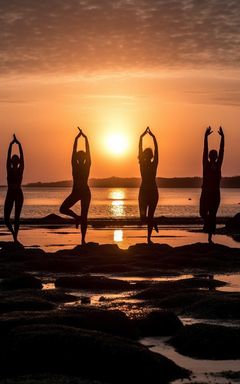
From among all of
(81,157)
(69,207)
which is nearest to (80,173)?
(81,157)

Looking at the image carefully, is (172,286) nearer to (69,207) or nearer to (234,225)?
(69,207)

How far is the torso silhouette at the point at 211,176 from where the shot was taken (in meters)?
23.2

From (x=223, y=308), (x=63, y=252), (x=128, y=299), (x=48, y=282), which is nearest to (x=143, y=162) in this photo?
(x=63, y=252)

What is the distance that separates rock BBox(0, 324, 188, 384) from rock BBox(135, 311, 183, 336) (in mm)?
1812

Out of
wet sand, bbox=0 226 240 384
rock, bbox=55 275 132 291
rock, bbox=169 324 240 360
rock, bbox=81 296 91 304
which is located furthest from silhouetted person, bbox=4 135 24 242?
rock, bbox=169 324 240 360

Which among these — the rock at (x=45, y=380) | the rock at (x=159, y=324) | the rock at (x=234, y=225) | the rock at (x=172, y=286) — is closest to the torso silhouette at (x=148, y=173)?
the rock at (x=172, y=286)

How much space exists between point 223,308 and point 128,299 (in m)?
2.22

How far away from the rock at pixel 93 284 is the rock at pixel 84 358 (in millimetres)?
6348

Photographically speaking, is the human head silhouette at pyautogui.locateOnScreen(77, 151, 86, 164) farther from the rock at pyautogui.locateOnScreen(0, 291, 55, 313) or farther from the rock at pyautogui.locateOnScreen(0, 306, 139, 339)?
the rock at pyautogui.locateOnScreen(0, 306, 139, 339)

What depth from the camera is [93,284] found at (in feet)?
50.6

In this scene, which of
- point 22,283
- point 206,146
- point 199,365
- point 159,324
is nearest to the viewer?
point 199,365

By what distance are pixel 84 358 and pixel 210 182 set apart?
15753 mm

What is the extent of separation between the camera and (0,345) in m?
8.84

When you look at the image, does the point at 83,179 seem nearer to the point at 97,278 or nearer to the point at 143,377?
the point at 97,278
